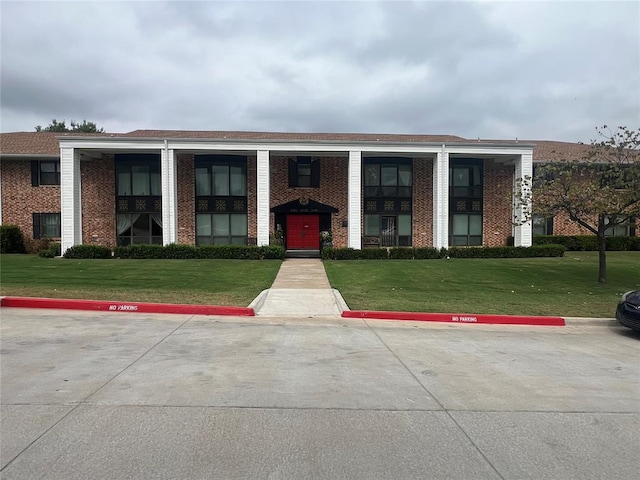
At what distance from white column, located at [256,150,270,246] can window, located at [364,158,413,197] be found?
6.62 meters

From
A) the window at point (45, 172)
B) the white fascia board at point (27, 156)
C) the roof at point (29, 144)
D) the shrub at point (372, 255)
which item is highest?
the roof at point (29, 144)

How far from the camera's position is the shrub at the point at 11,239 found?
26.6 metres

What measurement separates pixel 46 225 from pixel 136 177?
6038mm

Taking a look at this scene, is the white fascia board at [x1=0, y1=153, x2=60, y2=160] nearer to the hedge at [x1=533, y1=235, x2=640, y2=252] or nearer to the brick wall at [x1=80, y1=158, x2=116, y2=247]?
the brick wall at [x1=80, y1=158, x2=116, y2=247]

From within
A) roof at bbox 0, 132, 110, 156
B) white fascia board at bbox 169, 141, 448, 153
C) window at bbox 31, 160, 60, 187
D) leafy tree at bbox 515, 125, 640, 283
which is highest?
roof at bbox 0, 132, 110, 156

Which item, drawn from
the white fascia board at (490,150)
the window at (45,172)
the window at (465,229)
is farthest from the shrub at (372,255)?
the window at (45,172)

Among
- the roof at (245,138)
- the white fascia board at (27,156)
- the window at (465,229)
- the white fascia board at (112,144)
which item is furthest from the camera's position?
the window at (465,229)

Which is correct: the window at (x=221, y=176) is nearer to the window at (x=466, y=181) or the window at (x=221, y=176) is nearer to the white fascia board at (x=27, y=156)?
the white fascia board at (x=27, y=156)

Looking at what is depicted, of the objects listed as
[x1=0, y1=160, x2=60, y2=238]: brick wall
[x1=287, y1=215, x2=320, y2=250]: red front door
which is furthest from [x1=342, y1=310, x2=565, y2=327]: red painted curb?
[x1=0, y1=160, x2=60, y2=238]: brick wall

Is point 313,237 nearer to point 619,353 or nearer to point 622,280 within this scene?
point 622,280

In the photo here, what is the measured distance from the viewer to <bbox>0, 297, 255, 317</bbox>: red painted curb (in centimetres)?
1086

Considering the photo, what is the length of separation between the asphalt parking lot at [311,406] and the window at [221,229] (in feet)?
65.5

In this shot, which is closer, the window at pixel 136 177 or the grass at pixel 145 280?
the grass at pixel 145 280

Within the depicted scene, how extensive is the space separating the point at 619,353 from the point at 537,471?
546cm
